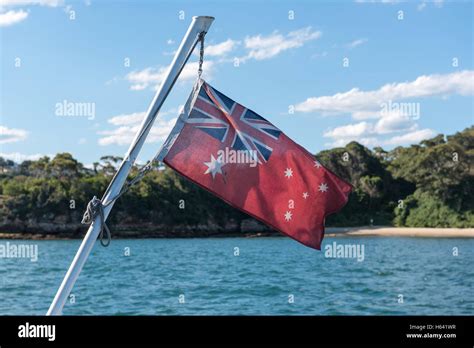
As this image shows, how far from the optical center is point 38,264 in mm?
44969

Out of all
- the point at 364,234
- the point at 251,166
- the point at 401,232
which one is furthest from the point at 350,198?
the point at 251,166

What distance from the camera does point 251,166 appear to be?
650 cm

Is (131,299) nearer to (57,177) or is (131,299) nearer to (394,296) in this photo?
(394,296)

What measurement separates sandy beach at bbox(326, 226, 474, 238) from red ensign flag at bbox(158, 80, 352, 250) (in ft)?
250

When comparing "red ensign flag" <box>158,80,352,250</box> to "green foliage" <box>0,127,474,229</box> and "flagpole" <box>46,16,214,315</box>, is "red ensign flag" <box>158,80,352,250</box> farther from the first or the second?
"green foliage" <box>0,127,474,229</box>

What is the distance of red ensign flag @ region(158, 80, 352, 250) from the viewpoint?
20.7 ft

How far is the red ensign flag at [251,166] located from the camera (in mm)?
6309

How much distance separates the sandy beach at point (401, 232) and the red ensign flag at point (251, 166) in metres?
76.1

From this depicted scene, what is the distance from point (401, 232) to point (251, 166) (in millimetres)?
78838

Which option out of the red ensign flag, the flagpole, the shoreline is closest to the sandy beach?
the shoreline

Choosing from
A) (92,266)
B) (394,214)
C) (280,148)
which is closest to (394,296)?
(280,148)

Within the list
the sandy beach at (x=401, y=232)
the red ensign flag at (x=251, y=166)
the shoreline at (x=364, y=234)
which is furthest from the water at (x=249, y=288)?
the shoreline at (x=364, y=234)
